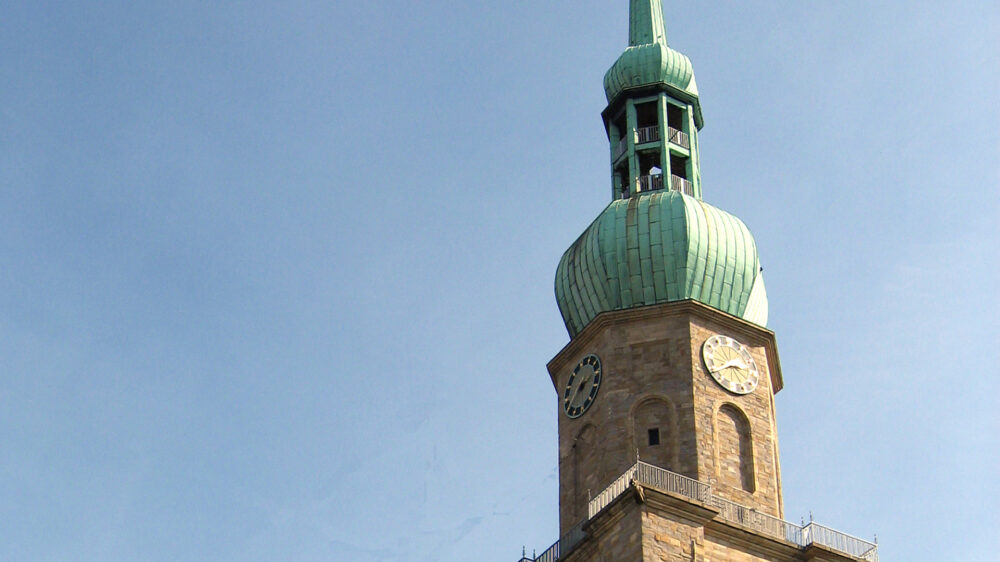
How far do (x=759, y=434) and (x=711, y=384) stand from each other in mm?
1949

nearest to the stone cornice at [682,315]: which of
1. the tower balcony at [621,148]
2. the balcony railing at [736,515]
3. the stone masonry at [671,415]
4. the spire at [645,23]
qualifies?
the stone masonry at [671,415]

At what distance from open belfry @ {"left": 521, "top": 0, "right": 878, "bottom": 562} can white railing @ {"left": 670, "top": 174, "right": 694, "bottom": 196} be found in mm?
46

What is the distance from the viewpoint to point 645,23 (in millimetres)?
61250

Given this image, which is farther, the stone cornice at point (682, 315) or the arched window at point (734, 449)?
the stone cornice at point (682, 315)

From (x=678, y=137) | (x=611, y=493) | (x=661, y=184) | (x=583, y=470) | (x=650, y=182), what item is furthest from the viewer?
(x=678, y=137)

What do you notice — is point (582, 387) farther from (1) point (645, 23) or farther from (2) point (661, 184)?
(1) point (645, 23)

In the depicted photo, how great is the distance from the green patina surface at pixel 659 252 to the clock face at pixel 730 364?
115 cm

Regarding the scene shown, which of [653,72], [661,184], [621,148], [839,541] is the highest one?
[653,72]

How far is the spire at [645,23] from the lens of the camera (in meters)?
60.8

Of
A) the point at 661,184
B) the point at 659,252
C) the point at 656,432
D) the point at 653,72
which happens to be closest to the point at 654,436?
the point at 656,432

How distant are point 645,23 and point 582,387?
612 inches

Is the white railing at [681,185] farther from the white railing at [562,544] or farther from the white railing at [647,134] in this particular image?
the white railing at [562,544]

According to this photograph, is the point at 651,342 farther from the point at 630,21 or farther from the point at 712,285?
the point at 630,21

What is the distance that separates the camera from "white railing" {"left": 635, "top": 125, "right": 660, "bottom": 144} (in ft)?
189
